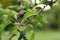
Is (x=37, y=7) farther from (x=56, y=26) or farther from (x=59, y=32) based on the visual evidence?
(x=56, y=26)

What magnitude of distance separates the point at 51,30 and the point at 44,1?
1192 centimetres

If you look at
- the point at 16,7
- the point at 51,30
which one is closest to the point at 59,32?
the point at 51,30

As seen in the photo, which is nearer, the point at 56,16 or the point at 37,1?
the point at 37,1

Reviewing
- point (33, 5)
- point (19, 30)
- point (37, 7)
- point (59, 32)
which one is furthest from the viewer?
point (59, 32)

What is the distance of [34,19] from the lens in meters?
1.14

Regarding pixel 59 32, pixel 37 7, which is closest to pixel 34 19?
pixel 37 7

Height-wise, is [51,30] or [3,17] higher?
[3,17]

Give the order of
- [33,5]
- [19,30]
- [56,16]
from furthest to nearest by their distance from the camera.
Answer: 1. [56,16]
2. [33,5]
3. [19,30]

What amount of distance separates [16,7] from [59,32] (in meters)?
11.0

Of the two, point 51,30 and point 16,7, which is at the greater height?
point 16,7

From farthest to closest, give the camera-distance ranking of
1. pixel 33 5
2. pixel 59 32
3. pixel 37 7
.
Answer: pixel 59 32, pixel 33 5, pixel 37 7

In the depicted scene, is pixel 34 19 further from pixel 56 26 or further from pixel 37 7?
pixel 56 26

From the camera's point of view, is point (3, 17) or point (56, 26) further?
point (56, 26)

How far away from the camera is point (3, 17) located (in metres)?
1.07
